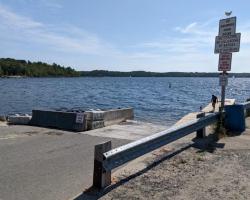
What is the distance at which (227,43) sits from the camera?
11867mm

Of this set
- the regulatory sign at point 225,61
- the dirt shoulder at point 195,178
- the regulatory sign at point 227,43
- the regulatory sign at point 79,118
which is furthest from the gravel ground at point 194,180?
the regulatory sign at point 79,118

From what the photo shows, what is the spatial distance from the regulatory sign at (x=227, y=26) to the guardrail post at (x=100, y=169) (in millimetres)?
6872

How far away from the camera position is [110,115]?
1636 cm

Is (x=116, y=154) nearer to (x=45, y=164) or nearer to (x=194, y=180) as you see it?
(x=194, y=180)

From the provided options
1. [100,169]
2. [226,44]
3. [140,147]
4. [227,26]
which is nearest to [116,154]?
[100,169]

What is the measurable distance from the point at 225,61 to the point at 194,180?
5.89m

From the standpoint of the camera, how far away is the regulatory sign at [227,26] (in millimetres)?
11781

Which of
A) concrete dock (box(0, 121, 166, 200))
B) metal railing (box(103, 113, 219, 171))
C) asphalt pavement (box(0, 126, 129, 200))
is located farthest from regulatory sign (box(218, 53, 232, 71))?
asphalt pavement (box(0, 126, 129, 200))

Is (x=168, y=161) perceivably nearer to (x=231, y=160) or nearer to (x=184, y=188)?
(x=231, y=160)

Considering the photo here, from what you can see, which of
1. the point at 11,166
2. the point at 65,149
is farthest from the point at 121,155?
the point at 65,149

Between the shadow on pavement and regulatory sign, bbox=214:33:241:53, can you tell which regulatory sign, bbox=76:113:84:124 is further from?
regulatory sign, bbox=214:33:241:53

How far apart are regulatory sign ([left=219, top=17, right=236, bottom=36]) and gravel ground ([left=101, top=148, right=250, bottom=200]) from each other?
14.3 feet

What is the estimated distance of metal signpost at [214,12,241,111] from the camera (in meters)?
11.7

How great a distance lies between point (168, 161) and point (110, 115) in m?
8.19
